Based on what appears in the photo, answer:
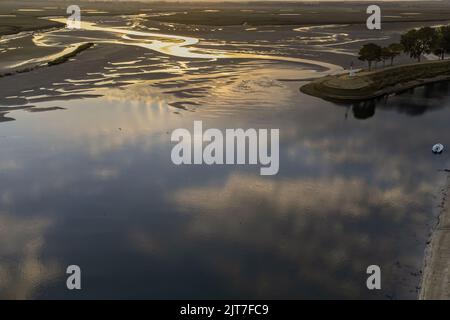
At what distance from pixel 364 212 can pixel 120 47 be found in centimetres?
10206

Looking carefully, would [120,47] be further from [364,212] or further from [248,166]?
[364,212]

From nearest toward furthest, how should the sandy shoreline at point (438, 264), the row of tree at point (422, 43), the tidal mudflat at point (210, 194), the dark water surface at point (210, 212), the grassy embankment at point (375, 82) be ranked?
the sandy shoreline at point (438, 264) → the dark water surface at point (210, 212) → the tidal mudflat at point (210, 194) → the grassy embankment at point (375, 82) → the row of tree at point (422, 43)

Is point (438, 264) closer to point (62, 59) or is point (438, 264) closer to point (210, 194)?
point (210, 194)

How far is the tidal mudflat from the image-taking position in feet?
90.6

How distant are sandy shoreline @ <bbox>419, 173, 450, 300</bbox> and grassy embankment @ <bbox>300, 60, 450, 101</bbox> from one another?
3913 cm

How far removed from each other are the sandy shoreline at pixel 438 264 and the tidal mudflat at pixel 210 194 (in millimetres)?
567

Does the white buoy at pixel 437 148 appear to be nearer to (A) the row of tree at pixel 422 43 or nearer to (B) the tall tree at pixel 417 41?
(A) the row of tree at pixel 422 43

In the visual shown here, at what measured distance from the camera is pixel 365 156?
1804 inches

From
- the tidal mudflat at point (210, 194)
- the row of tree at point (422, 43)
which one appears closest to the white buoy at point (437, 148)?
the tidal mudflat at point (210, 194)

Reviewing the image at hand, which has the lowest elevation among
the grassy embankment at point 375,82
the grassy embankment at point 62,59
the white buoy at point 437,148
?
the white buoy at point 437,148

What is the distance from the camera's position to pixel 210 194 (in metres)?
37.6

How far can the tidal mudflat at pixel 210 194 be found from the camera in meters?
27.6

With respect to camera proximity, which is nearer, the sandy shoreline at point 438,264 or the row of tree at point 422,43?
the sandy shoreline at point 438,264

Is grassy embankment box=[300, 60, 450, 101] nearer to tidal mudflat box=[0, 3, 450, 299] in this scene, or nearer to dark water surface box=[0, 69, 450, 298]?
tidal mudflat box=[0, 3, 450, 299]
